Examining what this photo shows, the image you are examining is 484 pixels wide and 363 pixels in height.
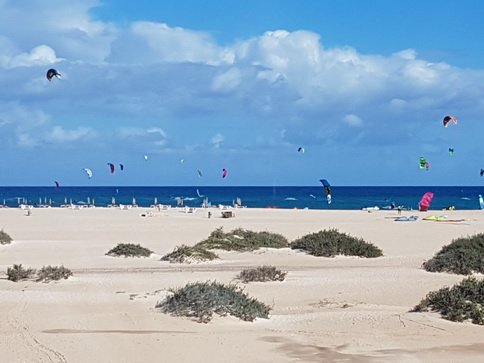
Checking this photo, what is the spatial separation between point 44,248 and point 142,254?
→ 510 cm

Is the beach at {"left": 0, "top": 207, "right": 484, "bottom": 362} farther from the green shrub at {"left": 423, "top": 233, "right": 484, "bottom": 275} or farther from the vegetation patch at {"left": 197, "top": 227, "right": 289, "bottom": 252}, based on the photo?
the vegetation patch at {"left": 197, "top": 227, "right": 289, "bottom": 252}

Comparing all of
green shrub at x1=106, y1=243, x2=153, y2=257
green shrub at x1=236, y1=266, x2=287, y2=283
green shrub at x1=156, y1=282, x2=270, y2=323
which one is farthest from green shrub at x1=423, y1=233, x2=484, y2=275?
green shrub at x1=106, y1=243, x2=153, y2=257

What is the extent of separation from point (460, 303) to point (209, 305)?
3.69m

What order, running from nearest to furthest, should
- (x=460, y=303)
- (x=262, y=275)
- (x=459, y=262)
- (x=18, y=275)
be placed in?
(x=460, y=303) < (x=18, y=275) < (x=262, y=275) < (x=459, y=262)

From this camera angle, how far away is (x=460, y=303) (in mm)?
9461

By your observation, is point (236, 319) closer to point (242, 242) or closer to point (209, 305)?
point (209, 305)

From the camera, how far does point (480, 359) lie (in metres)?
7.57

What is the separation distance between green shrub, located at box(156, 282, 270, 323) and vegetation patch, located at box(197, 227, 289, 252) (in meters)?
10.6

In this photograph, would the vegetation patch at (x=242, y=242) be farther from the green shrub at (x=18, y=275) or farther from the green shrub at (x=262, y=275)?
the green shrub at (x=18, y=275)

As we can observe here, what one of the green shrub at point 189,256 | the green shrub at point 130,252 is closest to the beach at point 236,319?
the green shrub at point 189,256

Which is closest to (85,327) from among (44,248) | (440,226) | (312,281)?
(312,281)

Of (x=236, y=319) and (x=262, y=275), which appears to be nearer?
(x=236, y=319)

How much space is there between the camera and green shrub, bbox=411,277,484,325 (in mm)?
9297

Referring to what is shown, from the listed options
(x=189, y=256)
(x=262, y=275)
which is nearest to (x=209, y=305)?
(x=262, y=275)
